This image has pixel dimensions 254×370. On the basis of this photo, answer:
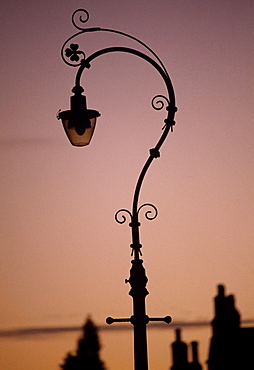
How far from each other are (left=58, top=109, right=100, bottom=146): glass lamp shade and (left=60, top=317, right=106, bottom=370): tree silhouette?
92.2 meters

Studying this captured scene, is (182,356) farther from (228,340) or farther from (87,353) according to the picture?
(87,353)

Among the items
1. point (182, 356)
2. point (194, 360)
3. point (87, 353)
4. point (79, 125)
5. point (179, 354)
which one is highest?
point (87, 353)

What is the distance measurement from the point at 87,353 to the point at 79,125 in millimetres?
100548

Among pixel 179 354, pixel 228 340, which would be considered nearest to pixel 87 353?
pixel 179 354

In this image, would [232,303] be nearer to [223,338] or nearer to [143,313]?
[223,338]

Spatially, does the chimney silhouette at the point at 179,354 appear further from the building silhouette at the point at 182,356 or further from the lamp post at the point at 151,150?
the lamp post at the point at 151,150

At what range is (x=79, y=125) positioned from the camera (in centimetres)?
1008

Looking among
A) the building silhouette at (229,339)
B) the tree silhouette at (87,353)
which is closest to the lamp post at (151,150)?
the building silhouette at (229,339)

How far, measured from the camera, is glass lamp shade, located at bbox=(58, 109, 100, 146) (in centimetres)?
1009

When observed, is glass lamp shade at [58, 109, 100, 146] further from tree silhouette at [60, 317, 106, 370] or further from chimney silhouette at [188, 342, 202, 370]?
tree silhouette at [60, 317, 106, 370]

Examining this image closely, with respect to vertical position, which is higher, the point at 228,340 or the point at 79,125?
the point at 79,125

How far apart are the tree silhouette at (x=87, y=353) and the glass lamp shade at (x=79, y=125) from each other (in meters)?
92.2

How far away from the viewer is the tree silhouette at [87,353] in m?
101

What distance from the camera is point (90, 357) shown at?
107 metres
